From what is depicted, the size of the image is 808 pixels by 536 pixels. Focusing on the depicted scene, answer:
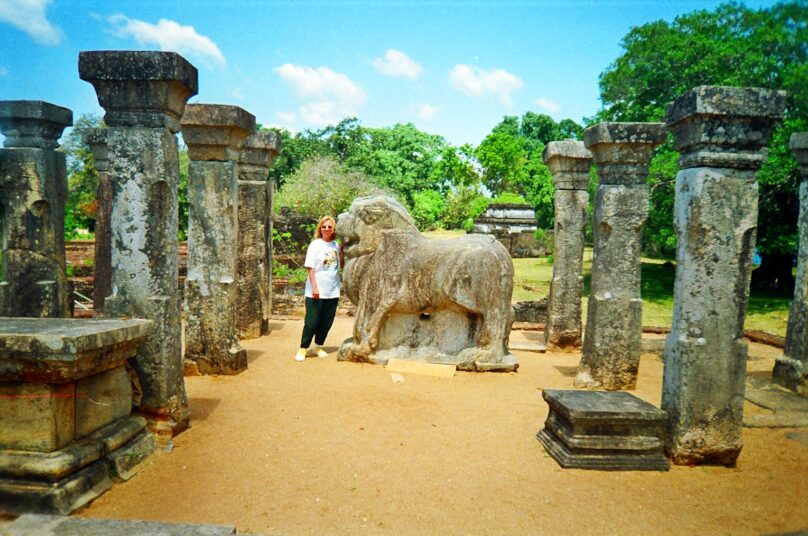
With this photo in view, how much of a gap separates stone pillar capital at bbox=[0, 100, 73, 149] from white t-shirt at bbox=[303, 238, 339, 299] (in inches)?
123

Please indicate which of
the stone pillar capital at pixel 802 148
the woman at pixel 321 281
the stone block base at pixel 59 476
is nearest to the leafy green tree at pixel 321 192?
the woman at pixel 321 281

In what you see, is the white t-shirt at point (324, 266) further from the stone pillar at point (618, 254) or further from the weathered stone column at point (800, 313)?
the weathered stone column at point (800, 313)

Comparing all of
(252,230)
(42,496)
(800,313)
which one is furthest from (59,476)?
(800,313)

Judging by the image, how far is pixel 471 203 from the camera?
27078 mm

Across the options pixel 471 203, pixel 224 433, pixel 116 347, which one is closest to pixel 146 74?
pixel 116 347

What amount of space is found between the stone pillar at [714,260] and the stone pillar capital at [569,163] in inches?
161

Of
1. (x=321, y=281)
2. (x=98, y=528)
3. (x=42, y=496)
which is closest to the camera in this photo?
(x=98, y=528)

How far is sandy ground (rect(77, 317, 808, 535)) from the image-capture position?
125 inches

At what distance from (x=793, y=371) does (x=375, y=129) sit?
1105 inches

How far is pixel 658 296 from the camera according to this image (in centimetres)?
1484

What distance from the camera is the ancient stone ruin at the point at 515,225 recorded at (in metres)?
20.7

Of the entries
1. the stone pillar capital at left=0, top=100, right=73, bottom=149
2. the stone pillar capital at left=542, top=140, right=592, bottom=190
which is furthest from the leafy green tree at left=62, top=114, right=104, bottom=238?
the stone pillar capital at left=542, top=140, right=592, bottom=190

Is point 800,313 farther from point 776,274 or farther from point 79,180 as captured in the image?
point 79,180

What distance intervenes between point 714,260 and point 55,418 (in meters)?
4.41
